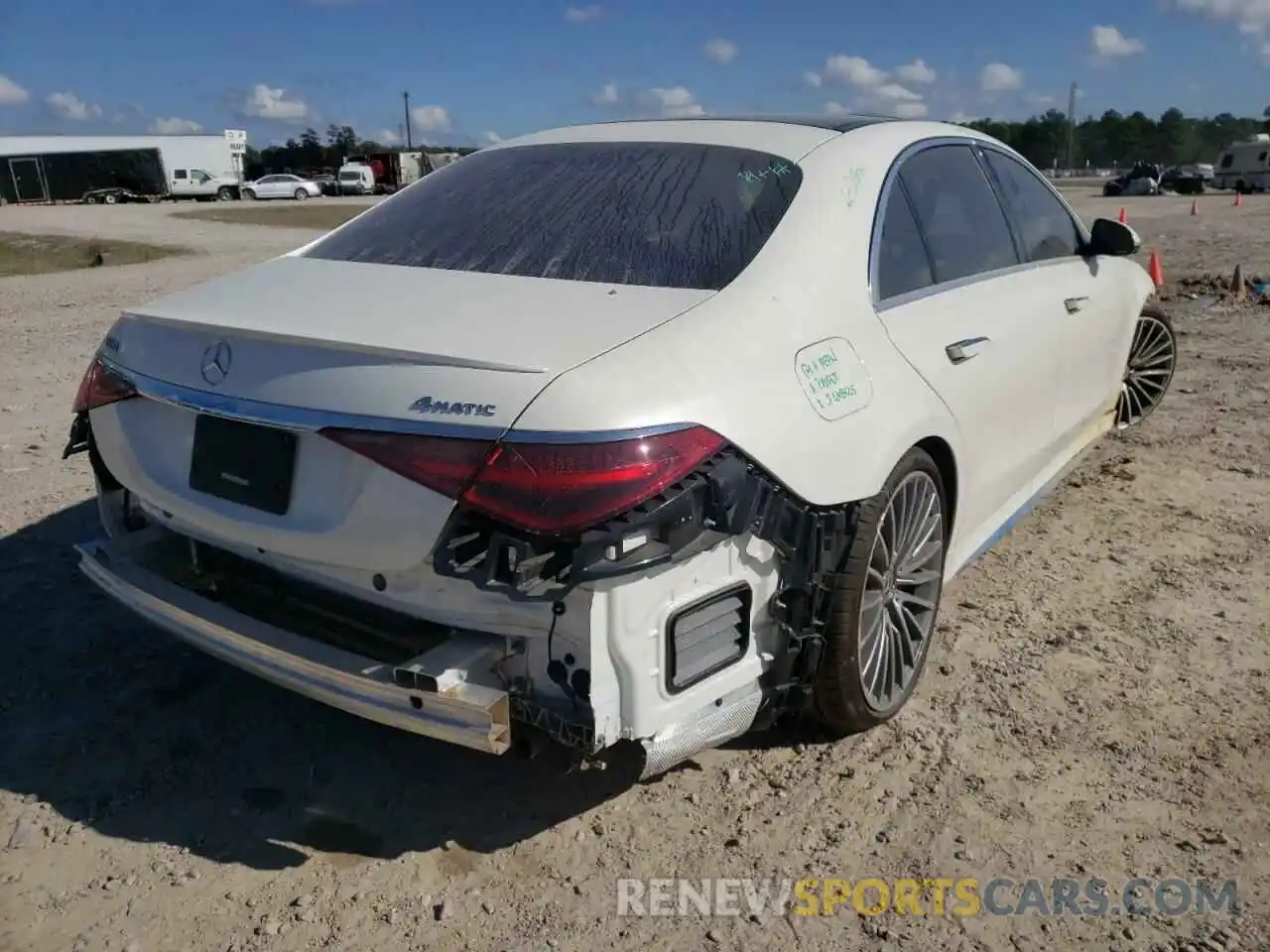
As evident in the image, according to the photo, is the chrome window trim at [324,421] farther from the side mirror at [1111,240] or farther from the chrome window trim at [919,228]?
the side mirror at [1111,240]

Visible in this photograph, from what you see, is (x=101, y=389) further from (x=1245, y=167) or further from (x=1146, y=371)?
(x=1245, y=167)

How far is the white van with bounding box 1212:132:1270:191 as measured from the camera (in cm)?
4331

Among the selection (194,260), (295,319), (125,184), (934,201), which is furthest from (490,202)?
(125,184)

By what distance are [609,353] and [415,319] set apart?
520 millimetres

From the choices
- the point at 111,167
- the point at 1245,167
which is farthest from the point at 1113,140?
the point at 111,167

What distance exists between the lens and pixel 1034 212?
13.5ft

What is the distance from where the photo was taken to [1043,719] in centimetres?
309

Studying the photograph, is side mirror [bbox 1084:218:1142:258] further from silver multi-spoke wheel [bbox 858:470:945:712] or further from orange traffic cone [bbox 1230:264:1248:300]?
orange traffic cone [bbox 1230:264:1248:300]

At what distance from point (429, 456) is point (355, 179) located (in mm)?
55979

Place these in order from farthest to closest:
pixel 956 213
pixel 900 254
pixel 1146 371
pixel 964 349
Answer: pixel 1146 371 < pixel 956 213 < pixel 964 349 < pixel 900 254

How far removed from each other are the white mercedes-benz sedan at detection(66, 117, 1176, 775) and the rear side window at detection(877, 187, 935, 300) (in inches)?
0.7

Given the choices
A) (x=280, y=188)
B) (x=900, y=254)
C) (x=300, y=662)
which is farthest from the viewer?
(x=280, y=188)

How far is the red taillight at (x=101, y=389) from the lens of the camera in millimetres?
2762

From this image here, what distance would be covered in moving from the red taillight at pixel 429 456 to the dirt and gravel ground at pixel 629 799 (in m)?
1.03
